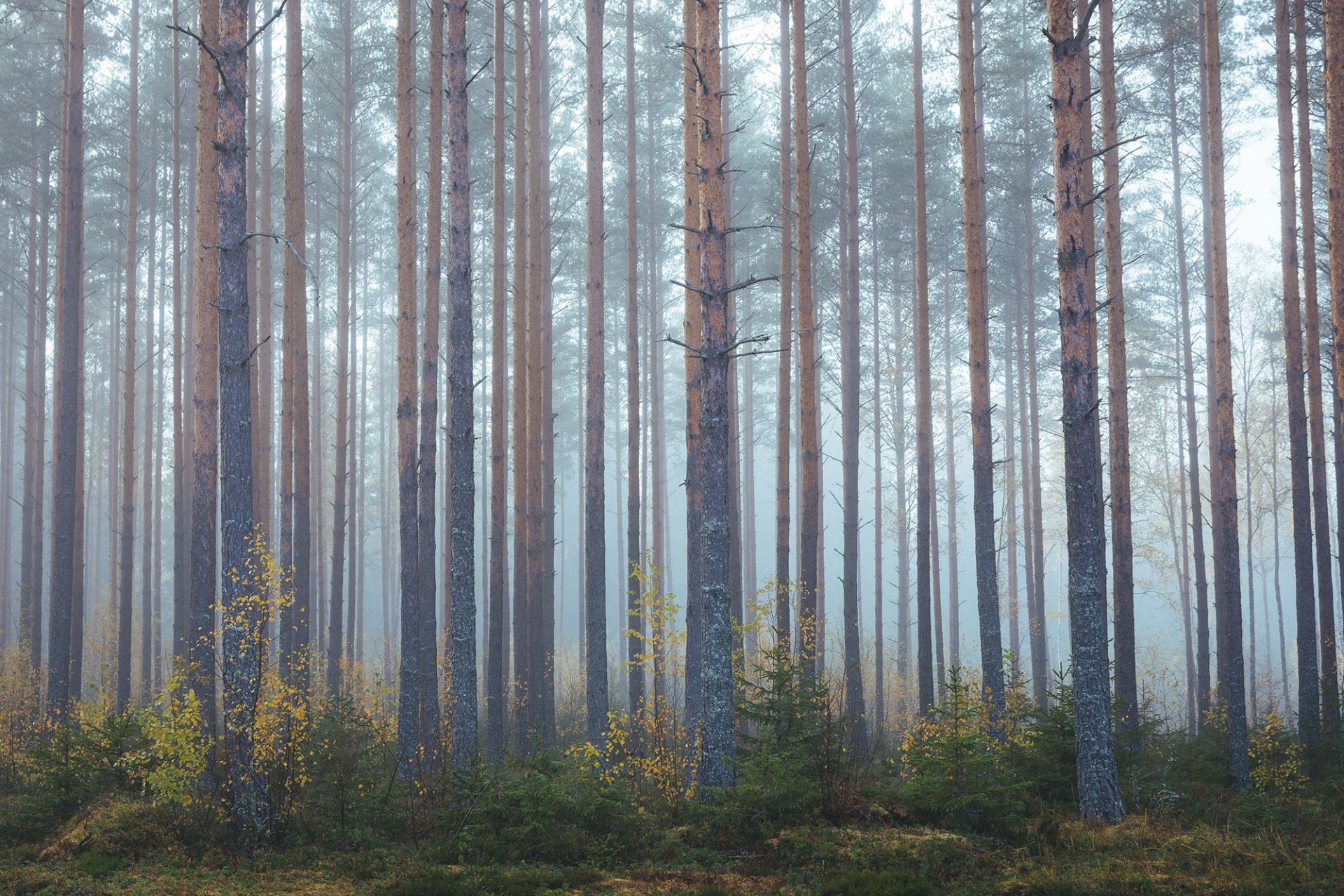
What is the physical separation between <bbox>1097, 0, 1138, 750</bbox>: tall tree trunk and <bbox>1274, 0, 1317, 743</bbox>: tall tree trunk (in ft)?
7.52

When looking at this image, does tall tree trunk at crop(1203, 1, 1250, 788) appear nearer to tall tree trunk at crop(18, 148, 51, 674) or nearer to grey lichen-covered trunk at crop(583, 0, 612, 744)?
grey lichen-covered trunk at crop(583, 0, 612, 744)

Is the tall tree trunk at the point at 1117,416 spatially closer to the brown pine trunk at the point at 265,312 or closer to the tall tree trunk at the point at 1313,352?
the tall tree trunk at the point at 1313,352

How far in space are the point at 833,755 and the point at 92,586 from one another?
4190 cm

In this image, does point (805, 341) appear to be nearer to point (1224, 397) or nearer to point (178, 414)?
point (1224, 397)

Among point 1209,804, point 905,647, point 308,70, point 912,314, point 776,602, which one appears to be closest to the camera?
point 1209,804

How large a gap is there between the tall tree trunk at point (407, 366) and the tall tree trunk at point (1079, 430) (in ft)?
27.6

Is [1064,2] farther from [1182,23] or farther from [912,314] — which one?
[912,314]

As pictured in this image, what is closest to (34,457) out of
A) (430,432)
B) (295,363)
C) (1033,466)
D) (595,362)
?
(295,363)

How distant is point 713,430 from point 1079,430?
12.1 ft

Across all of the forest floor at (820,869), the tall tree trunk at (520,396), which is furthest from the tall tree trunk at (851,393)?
the forest floor at (820,869)

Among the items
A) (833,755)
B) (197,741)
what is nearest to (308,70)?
(197,741)

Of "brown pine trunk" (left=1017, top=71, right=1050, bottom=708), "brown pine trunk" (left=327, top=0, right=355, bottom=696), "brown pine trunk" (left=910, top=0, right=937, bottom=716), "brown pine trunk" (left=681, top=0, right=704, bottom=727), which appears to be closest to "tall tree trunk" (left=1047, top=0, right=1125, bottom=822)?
"brown pine trunk" (left=681, top=0, right=704, bottom=727)

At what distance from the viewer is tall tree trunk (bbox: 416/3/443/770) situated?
39.4ft

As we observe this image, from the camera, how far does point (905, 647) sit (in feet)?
89.3
